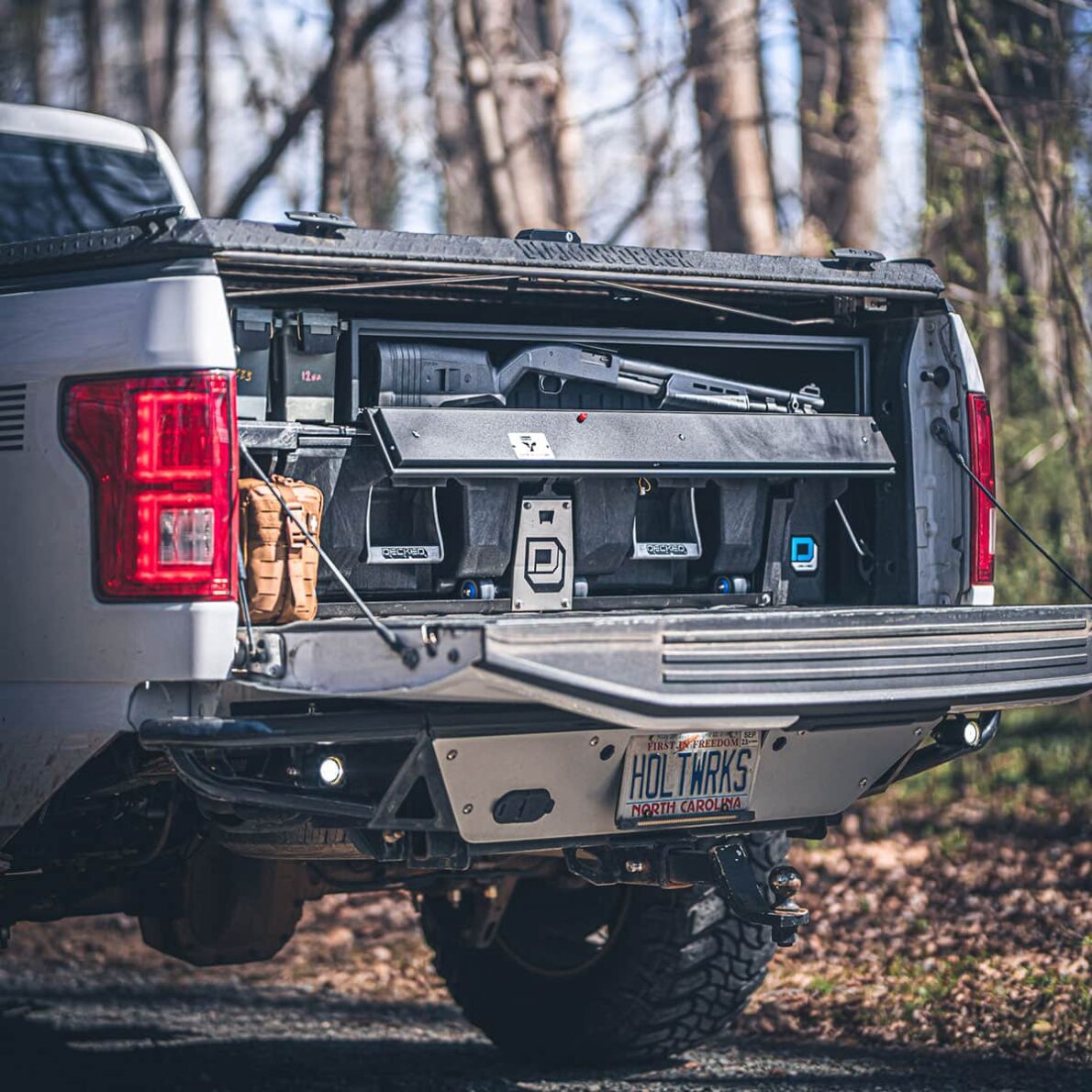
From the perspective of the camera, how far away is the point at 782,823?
178 inches

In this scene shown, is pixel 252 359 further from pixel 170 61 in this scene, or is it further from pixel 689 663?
pixel 170 61

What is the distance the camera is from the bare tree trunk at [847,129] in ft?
35.9

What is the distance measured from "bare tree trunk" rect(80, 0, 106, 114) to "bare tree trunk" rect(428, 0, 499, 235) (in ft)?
16.8

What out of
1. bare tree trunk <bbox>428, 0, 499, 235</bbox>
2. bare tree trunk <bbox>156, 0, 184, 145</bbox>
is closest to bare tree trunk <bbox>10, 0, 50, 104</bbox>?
bare tree trunk <bbox>156, 0, 184, 145</bbox>

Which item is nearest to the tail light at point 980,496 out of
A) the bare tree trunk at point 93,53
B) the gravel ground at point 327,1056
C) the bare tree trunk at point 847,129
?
the gravel ground at point 327,1056

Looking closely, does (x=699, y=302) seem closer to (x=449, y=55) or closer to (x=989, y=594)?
(x=989, y=594)

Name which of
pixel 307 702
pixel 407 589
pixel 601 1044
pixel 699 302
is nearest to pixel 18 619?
pixel 307 702

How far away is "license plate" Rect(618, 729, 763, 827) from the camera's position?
4.21m

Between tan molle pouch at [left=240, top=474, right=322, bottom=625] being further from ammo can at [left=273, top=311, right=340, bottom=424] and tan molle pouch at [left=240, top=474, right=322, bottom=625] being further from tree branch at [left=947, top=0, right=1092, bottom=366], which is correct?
tree branch at [left=947, top=0, right=1092, bottom=366]

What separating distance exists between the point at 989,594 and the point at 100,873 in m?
2.51

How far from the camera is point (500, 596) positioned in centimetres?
465

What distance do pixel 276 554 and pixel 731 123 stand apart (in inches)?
323

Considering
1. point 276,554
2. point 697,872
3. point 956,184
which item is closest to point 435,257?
point 276,554

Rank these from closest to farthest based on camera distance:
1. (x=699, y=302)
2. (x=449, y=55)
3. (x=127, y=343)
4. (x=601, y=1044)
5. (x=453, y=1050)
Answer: (x=127, y=343) < (x=699, y=302) < (x=601, y=1044) < (x=453, y=1050) < (x=449, y=55)
